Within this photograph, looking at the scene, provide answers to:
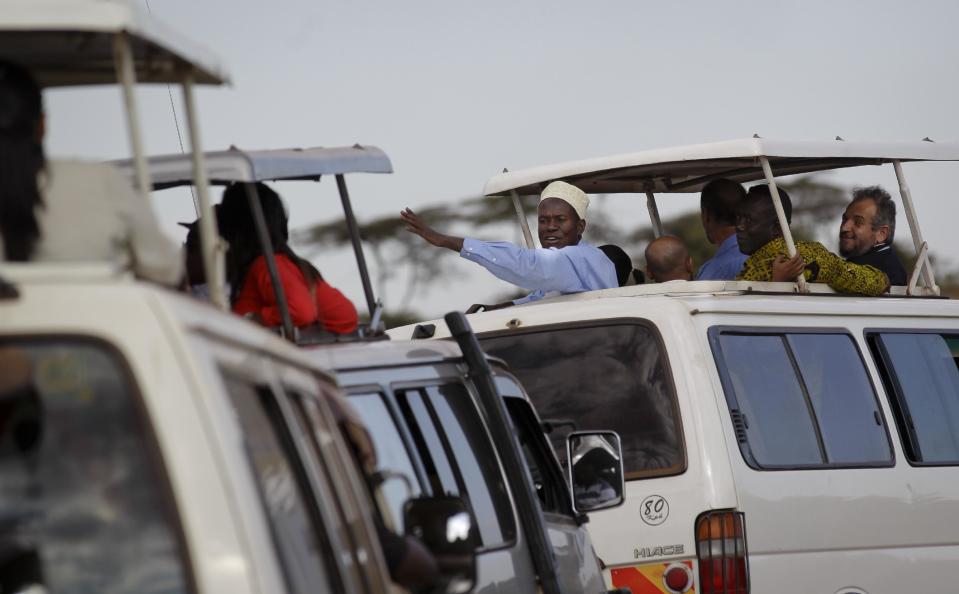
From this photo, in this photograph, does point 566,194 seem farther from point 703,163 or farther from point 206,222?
point 206,222

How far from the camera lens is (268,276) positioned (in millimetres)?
5496

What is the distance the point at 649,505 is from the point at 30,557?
190 inches

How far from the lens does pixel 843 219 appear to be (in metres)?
10.1

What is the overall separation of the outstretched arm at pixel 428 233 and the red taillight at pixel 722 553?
6.21 feet

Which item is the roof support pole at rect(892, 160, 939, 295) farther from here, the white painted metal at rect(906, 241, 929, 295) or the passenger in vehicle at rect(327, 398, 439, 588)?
the passenger in vehicle at rect(327, 398, 439, 588)

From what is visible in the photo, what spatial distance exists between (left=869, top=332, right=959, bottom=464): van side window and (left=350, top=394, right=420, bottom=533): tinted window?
4171mm

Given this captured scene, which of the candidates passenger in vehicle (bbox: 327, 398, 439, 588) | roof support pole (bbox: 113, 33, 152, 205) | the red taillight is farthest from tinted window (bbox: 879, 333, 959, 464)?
roof support pole (bbox: 113, 33, 152, 205)

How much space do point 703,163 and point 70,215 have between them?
7067 mm

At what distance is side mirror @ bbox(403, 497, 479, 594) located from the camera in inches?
141

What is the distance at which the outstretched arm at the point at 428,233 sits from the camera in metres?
7.80

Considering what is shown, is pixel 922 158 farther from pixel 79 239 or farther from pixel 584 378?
pixel 79 239

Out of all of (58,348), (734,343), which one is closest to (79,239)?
(58,348)

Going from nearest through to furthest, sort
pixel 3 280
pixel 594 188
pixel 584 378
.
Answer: pixel 3 280
pixel 584 378
pixel 594 188

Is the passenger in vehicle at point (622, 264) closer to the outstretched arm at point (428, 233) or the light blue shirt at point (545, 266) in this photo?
the light blue shirt at point (545, 266)
